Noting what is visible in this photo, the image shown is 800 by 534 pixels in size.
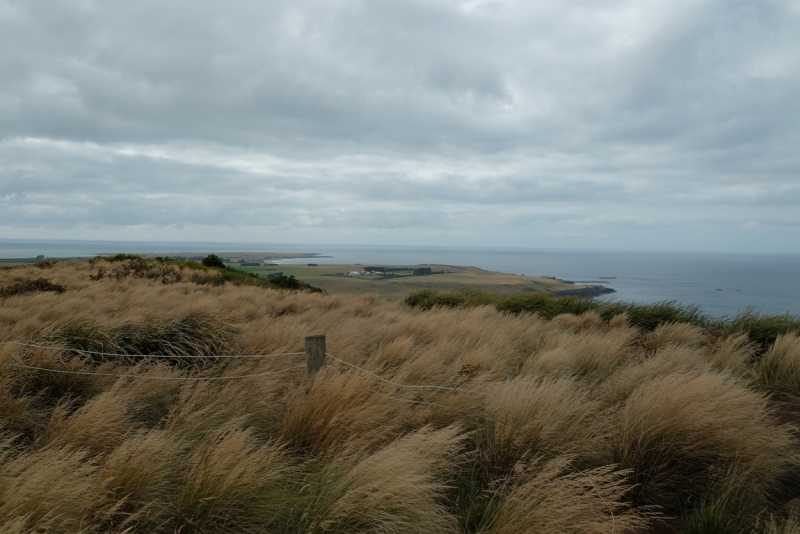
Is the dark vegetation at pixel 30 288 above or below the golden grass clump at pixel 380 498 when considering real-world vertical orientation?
above

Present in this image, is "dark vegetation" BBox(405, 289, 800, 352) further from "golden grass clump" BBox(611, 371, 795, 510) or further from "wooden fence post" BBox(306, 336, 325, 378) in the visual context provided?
"wooden fence post" BBox(306, 336, 325, 378)

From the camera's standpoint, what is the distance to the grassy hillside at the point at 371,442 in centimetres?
301

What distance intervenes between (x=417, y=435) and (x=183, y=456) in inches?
65.4

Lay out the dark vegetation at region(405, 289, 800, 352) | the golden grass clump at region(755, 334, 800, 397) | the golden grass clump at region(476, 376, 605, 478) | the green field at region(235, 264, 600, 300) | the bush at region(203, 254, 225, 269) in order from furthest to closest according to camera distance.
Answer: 1. the bush at region(203, 254, 225, 269)
2. the green field at region(235, 264, 600, 300)
3. the dark vegetation at region(405, 289, 800, 352)
4. the golden grass clump at region(755, 334, 800, 397)
5. the golden grass clump at region(476, 376, 605, 478)

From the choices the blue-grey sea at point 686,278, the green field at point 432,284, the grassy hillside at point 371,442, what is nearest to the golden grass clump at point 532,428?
the grassy hillside at point 371,442

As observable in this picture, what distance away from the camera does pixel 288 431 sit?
430 centimetres

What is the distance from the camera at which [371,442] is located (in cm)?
412

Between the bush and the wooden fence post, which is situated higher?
the bush

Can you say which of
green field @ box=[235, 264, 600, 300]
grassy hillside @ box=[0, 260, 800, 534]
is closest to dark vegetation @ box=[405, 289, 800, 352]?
green field @ box=[235, 264, 600, 300]

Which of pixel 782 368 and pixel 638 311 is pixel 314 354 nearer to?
pixel 782 368

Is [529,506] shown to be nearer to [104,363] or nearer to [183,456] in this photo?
[183,456]

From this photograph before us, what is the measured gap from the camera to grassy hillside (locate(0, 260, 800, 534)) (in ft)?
9.89

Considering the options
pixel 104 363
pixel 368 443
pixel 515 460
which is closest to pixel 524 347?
pixel 515 460

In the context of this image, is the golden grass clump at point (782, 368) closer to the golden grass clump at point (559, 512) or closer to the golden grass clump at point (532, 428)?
the golden grass clump at point (532, 428)
